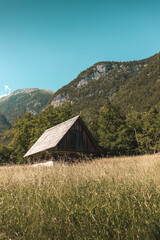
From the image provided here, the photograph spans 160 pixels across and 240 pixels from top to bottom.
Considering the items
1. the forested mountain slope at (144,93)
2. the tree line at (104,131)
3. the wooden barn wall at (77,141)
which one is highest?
the wooden barn wall at (77,141)

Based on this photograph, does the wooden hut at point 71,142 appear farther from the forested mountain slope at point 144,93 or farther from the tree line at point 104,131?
the forested mountain slope at point 144,93

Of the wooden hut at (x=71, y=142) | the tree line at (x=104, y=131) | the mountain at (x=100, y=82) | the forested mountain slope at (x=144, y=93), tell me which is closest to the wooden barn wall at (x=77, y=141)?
the wooden hut at (x=71, y=142)

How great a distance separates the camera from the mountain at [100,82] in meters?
110

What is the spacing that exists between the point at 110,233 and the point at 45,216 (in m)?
0.87

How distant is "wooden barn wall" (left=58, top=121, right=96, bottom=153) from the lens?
50.4ft

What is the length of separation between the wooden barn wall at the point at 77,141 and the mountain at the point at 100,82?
7984cm

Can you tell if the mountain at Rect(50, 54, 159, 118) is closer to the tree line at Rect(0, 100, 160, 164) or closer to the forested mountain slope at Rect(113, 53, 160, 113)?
the forested mountain slope at Rect(113, 53, 160, 113)

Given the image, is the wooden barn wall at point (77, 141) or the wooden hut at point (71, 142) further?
the wooden barn wall at point (77, 141)

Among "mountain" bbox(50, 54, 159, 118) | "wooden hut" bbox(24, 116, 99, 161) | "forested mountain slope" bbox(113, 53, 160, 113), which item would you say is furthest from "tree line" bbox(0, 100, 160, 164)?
"mountain" bbox(50, 54, 159, 118)

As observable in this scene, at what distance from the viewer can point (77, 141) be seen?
1617cm

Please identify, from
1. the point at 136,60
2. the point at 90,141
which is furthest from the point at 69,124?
the point at 136,60

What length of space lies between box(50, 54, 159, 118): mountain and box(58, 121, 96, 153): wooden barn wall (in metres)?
79.8

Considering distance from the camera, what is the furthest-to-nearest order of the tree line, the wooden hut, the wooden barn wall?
the tree line < the wooden barn wall < the wooden hut

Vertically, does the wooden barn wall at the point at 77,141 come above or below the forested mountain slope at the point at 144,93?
above
